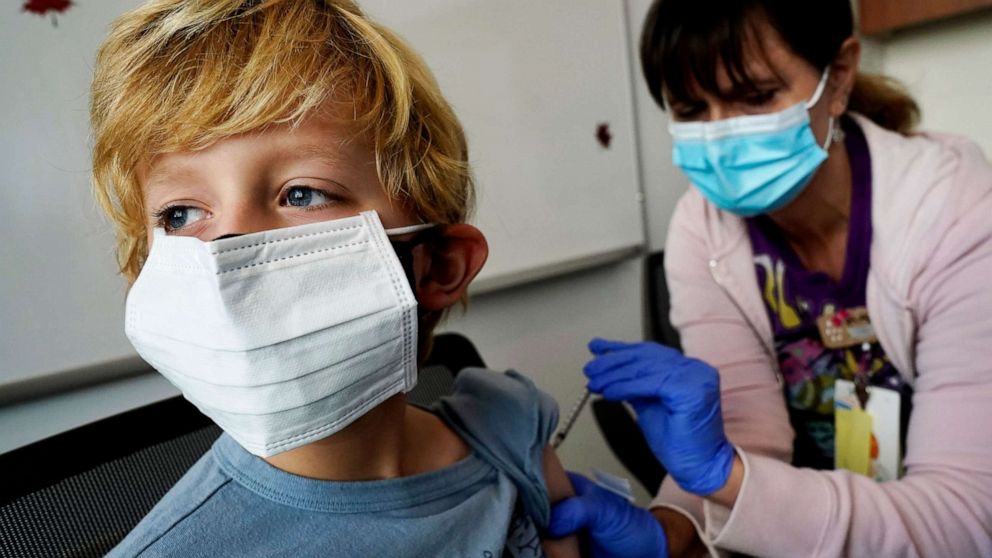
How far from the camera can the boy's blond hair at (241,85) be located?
0.61 metres

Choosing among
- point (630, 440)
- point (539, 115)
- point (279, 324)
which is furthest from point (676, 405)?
point (539, 115)

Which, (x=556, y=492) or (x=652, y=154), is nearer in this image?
(x=556, y=492)

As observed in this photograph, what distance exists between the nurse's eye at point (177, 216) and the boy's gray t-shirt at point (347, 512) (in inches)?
9.3

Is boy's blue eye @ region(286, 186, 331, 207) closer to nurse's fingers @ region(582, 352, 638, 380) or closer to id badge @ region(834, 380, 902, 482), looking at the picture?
nurse's fingers @ region(582, 352, 638, 380)

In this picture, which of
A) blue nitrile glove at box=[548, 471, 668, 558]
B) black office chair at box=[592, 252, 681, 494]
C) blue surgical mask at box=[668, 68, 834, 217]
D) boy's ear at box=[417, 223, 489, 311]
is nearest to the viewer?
boy's ear at box=[417, 223, 489, 311]

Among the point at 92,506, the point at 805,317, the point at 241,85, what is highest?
the point at 241,85

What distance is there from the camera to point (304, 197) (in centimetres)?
63

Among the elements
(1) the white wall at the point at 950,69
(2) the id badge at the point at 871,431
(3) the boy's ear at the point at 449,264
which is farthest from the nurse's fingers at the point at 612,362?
(1) the white wall at the point at 950,69

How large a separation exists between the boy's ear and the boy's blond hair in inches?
1.7

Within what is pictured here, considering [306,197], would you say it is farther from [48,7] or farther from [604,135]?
[604,135]

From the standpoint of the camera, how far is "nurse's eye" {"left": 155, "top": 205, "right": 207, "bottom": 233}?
614 mm

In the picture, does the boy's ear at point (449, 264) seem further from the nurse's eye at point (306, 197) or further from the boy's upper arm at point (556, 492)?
the boy's upper arm at point (556, 492)

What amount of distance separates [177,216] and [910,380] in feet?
3.99

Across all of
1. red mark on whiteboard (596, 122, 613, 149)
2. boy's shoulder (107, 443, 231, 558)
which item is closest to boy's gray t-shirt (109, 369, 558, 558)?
boy's shoulder (107, 443, 231, 558)
